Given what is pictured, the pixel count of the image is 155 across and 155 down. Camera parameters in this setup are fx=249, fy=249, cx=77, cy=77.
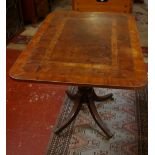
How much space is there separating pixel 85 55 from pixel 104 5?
6.01ft

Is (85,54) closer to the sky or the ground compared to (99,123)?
closer to the sky

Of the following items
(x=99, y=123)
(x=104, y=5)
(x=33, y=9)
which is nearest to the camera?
(x=99, y=123)

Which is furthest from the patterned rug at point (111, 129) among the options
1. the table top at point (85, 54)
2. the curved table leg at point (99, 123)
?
the table top at point (85, 54)

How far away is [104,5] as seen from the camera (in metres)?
3.13

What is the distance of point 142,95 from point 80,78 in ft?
4.08

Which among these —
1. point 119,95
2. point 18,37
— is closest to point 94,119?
point 119,95

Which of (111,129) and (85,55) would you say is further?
(111,129)

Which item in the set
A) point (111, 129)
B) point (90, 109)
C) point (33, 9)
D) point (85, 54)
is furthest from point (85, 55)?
point (33, 9)

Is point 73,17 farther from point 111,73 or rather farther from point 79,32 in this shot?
point 111,73

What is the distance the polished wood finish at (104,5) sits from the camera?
121 inches

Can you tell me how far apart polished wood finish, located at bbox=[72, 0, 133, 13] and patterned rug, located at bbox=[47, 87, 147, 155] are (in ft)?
4.17

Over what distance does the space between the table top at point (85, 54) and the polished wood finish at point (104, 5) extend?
3.79 ft

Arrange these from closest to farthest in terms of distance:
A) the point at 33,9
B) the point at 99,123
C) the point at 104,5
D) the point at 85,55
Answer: the point at 85,55 → the point at 99,123 → the point at 104,5 → the point at 33,9

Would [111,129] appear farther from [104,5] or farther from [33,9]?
[33,9]
